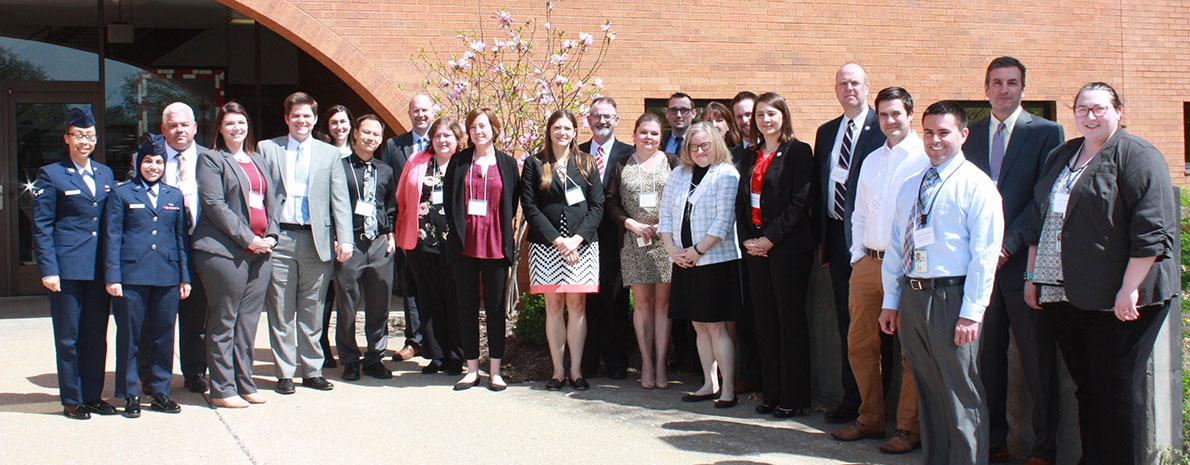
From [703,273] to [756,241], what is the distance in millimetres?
489

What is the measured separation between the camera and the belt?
3.86m

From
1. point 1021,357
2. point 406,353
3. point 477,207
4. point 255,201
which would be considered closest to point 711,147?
point 477,207

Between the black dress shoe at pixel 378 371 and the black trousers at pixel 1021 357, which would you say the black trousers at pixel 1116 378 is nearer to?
the black trousers at pixel 1021 357

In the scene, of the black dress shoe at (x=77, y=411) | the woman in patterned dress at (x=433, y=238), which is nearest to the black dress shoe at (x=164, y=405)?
the black dress shoe at (x=77, y=411)

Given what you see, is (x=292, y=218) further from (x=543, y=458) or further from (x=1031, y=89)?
(x=1031, y=89)

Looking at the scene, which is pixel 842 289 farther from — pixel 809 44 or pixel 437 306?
pixel 809 44

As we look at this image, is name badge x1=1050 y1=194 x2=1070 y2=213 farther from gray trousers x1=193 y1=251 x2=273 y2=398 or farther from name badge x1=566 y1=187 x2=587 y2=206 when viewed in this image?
gray trousers x1=193 y1=251 x2=273 y2=398

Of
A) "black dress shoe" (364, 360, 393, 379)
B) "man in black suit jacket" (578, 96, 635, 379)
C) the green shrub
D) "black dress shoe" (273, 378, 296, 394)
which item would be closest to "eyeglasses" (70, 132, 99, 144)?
"black dress shoe" (273, 378, 296, 394)

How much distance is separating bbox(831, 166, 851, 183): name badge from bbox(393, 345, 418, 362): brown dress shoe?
3.81 m

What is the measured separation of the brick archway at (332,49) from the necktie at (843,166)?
18.2 feet

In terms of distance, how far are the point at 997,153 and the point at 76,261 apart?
5.06 metres

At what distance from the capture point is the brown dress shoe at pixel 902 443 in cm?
473

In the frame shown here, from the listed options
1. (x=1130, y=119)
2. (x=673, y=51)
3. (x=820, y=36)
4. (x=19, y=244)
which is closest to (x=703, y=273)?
(x=673, y=51)

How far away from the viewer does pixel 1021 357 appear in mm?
4469
